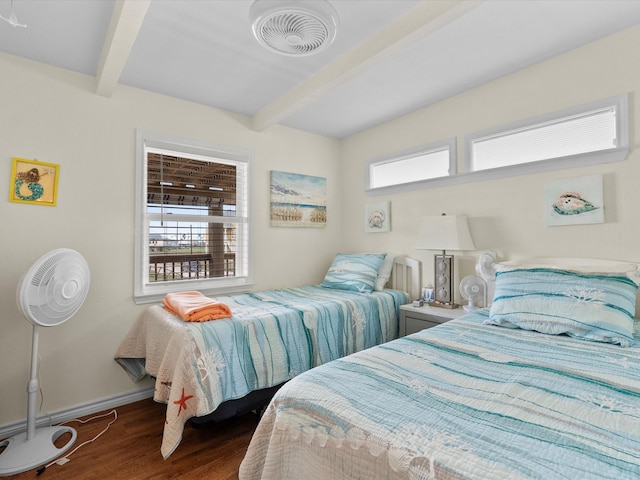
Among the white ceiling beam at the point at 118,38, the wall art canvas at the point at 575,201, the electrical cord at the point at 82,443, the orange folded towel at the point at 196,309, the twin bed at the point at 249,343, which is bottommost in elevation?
the electrical cord at the point at 82,443

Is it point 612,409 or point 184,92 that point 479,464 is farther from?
point 184,92

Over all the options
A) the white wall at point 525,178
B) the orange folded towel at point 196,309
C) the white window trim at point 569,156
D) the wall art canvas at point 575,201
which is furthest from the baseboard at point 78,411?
the wall art canvas at point 575,201

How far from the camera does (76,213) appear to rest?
7.90ft

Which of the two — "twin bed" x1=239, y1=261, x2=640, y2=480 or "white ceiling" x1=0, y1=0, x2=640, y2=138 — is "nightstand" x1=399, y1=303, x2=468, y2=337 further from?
"white ceiling" x1=0, y1=0, x2=640, y2=138

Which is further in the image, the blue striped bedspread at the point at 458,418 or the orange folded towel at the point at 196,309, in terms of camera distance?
the orange folded towel at the point at 196,309

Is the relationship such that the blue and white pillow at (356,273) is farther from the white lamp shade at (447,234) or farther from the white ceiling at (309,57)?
the white ceiling at (309,57)

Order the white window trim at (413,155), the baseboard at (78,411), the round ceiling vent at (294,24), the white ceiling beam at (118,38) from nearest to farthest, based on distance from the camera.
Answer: the round ceiling vent at (294,24), the white ceiling beam at (118,38), the baseboard at (78,411), the white window trim at (413,155)

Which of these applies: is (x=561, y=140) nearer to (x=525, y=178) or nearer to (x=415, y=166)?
(x=525, y=178)

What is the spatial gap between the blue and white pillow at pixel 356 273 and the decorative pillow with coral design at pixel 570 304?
1.26 m

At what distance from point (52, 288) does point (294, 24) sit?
197cm

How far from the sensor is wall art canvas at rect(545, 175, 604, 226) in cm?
210

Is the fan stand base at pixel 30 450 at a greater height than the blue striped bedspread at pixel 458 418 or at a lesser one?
lesser

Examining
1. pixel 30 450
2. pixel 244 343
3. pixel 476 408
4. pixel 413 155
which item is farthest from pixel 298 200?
pixel 476 408

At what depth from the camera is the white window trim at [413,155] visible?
2.88 metres
